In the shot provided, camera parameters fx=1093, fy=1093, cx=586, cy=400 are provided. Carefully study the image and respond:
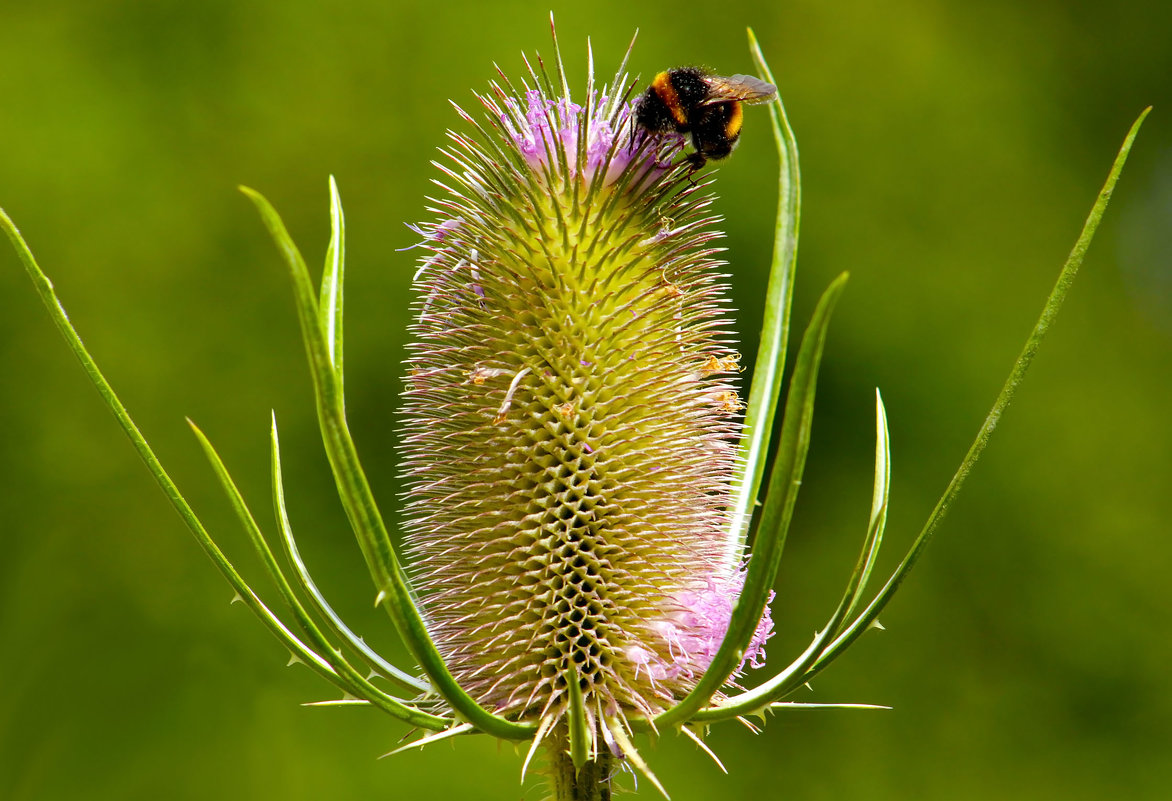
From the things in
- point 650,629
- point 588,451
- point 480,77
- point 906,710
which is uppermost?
point 480,77

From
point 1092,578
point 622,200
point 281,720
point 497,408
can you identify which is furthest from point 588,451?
point 1092,578

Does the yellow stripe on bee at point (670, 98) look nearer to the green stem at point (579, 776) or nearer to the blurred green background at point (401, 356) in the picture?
the green stem at point (579, 776)

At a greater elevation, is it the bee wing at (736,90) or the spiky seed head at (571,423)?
the bee wing at (736,90)

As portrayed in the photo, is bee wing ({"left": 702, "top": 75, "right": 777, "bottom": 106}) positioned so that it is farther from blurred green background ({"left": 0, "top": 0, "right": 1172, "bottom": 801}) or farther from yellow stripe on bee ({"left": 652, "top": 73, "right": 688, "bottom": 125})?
blurred green background ({"left": 0, "top": 0, "right": 1172, "bottom": 801})

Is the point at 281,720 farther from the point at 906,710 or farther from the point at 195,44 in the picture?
the point at 195,44

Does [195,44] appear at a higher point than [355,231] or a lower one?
higher

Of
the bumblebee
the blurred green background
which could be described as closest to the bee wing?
the bumblebee

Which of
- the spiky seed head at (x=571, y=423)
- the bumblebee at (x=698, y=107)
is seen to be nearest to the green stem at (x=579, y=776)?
the spiky seed head at (x=571, y=423)

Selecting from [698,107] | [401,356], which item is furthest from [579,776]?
Answer: [401,356]
